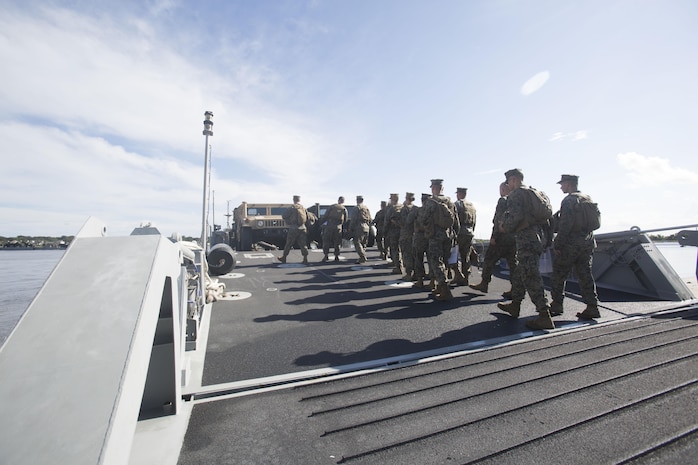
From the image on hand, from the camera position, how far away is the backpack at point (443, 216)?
5590 mm

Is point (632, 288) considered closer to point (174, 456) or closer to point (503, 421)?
point (503, 421)

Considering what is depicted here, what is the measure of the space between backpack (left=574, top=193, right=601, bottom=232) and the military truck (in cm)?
1248

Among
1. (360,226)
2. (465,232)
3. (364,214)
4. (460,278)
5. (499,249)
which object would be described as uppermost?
(364,214)

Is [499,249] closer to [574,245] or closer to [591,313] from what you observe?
[574,245]

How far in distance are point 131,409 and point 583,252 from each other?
499 centimetres

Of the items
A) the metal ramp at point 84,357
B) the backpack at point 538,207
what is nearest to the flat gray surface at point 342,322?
the backpack at point 538,207

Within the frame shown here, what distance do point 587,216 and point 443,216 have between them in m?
1.94

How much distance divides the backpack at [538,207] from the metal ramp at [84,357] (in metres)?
4.04

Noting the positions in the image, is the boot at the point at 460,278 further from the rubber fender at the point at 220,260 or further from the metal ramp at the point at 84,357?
the metal ramp at the point at 84,357

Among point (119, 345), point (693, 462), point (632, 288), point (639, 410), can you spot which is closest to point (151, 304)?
point (119, 345)

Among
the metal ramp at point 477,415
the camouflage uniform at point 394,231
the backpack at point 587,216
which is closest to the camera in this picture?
the metal ramp at point 477,415

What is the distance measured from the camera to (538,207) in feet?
13.6

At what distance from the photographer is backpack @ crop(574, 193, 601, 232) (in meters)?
4.39

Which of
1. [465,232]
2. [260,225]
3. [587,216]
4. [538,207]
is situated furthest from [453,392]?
[260,225]
